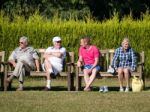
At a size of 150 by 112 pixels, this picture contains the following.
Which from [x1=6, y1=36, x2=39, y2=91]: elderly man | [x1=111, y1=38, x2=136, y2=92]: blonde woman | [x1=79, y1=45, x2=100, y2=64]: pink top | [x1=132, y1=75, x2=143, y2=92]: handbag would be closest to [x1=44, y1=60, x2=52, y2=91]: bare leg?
[x1=6, y1=36, x2=39, y2=91]: elderly man

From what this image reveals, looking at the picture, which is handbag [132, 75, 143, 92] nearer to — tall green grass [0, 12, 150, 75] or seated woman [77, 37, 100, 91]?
seated woman [77, 37, 100, 91]

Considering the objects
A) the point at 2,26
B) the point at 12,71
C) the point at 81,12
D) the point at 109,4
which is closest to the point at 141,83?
the point at 12,71

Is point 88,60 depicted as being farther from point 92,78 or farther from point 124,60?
point 124,60

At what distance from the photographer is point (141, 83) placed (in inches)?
562

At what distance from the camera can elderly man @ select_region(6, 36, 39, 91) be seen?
14656 millimetres

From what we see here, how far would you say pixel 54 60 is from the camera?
15.2 meters

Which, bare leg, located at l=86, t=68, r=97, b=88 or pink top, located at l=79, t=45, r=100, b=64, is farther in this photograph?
pink top, located at l=79, t=45, r=100, b=64

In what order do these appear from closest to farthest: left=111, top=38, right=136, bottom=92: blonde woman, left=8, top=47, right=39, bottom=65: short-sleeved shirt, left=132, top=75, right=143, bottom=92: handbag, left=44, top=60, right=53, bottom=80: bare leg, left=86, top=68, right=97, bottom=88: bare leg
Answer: left=132, top=75, right=143, bottom=92: handbag, left=86, top=68, right=97, bottom=88: bare leg, left=111, top=38, right=136, bottom=92: blonde woman, left=44, top=60, right=53, bottom=80: bare leg, left=8, top=47, right=39, bottom=65: short-sleeved shirt

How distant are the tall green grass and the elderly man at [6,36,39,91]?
464cm

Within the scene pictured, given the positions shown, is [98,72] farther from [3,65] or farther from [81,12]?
[81,12]

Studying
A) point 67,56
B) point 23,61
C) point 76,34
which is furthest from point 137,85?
point 76,34

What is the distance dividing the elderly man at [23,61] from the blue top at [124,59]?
2002 millimetres

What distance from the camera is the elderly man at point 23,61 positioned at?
14.7m

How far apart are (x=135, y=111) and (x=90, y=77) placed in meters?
4.26
